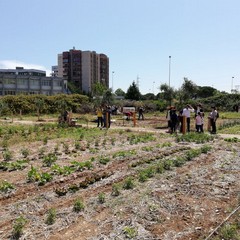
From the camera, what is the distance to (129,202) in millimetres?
7062

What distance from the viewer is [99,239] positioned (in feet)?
18.0

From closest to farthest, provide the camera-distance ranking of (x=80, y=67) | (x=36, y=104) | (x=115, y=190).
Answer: (x=115, y=190) → (x=36, y=104) → (x=80, y=67)

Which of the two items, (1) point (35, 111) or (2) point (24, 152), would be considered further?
(1) point (35, 111)

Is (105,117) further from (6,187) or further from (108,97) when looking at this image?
(108,97)

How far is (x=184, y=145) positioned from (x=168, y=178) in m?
6.24

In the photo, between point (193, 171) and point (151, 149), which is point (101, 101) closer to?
point (151, 149)

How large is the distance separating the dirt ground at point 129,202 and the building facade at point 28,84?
73.9 metres

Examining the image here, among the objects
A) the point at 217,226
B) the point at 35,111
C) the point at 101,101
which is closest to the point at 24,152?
the point at 217,226

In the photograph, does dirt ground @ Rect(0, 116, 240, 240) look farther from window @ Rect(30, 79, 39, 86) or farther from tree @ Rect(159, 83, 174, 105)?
window @ Rect(30, 79, 39, 86)

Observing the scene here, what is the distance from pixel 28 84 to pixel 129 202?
8245 cm

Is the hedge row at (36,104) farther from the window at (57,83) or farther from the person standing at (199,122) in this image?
the window at (57,83)

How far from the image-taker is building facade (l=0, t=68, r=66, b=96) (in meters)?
81.1

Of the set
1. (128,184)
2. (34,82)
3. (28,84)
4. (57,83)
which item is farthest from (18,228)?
(57,83)

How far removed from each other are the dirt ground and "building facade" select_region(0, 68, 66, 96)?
242 feet
